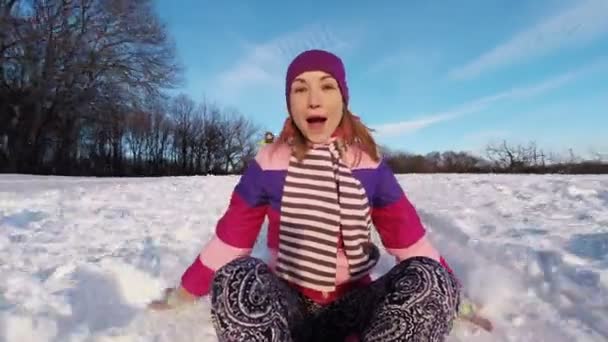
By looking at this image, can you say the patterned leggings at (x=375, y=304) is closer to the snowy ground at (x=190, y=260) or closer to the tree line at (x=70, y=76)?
the snowy ground at (x=190, y=260)

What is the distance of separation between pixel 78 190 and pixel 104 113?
42.4 ft

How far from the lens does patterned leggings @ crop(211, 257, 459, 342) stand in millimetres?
1028

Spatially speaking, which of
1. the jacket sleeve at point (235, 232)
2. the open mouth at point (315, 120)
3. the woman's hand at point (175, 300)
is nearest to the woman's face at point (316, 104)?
the open mouth at point (315, 120)

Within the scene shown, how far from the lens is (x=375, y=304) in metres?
1.16

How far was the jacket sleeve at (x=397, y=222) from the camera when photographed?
1.39 meters

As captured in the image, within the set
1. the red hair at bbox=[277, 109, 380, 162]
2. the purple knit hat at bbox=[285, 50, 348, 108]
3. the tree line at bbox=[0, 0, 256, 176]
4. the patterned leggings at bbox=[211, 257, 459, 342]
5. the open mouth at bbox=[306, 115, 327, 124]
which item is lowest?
the patterned leggings at bbox=[211, 257, 459, 342]

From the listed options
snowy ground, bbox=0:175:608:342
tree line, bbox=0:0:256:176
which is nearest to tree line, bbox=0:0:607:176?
tree line, bbox=0:0:256:176

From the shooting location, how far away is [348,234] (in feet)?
4.31

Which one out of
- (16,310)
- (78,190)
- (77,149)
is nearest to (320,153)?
(16,310)

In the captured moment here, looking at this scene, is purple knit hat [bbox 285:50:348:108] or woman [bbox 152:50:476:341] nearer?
woman [bbox 152:50:476:341]

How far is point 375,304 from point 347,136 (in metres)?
0.53

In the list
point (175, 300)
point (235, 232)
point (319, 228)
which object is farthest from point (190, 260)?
point (319, 228)

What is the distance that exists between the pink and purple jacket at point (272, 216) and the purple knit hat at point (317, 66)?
214mm

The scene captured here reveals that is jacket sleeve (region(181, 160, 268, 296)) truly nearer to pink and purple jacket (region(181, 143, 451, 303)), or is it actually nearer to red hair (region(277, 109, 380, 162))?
pink and purple jacket (region(181, 143, 451, 303))
